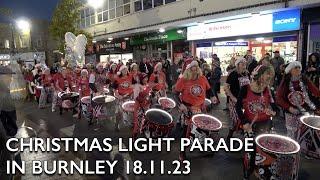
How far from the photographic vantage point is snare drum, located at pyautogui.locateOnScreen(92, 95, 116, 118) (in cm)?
1004

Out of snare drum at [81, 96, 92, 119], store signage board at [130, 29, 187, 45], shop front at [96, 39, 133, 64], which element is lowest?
snare drum at [81, 96, 92, 119]

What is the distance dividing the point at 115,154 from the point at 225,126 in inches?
145

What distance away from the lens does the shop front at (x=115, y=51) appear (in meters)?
31.1

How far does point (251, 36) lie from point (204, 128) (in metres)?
12.4

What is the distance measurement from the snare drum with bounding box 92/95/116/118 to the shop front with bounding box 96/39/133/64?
62.9 feet

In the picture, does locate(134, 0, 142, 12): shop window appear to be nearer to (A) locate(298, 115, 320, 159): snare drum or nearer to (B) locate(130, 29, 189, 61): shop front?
(B) locate(130, 29, 189, 61): shop front

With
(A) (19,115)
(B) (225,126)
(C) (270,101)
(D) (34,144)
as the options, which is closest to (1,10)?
(A) (19,115)

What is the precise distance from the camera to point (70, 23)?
3322cm

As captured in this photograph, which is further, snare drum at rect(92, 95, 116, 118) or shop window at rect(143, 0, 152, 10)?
shop window at rect(143, 0, 152, 10)

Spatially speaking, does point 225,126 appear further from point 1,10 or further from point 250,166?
point 1,10

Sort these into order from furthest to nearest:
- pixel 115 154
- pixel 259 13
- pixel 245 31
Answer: pixel 245 31
pixel 259 13
pixel 115 154

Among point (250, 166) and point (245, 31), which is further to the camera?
A: point (245, 31)

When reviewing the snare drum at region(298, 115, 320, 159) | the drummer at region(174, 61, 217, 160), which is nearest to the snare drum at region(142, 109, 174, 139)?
the drummer at region(174, 61, 217, 160)

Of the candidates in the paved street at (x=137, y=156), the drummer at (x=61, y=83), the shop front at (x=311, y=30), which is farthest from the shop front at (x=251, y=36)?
the drummer at (x=61, y=83)
